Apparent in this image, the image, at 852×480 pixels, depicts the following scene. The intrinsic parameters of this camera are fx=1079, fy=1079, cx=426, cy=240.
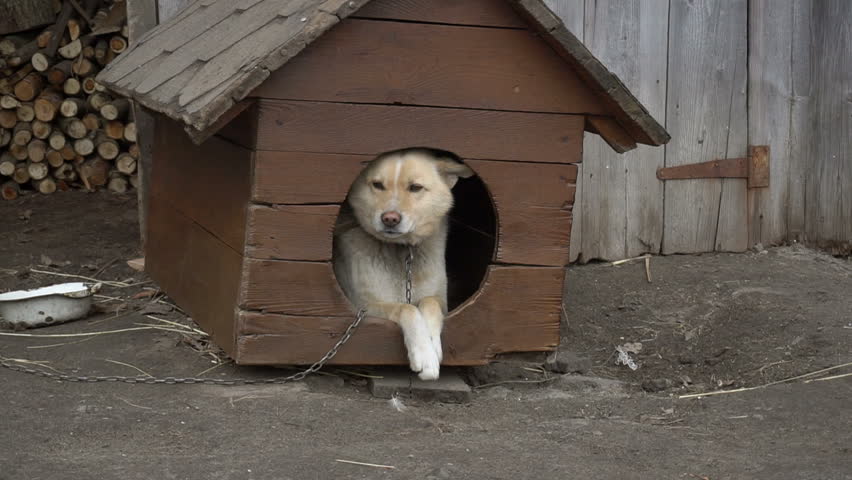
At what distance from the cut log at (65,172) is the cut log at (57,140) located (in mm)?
160

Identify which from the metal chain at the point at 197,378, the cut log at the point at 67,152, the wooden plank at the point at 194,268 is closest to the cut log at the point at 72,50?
the cut log at the point at 67,152

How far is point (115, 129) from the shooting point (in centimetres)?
789

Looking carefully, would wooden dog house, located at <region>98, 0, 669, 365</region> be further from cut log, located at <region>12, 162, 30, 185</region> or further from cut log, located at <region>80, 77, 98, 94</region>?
cut log, located at <region>12, 162, 30, 185</region>

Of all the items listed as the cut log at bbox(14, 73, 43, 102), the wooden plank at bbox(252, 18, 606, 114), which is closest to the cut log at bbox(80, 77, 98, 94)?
the cut log at bbox(14, 73, 43, 102)

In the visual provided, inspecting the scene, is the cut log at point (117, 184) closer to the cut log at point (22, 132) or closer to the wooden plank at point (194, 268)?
the cut log at point (22, 132)

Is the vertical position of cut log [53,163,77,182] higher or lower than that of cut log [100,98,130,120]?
lower

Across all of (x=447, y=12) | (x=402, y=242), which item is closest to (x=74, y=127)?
(x=402, y=242)

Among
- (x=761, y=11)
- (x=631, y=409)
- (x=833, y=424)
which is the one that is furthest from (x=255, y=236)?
(x=761, y=11)

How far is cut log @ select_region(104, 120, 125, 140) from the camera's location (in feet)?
25.8

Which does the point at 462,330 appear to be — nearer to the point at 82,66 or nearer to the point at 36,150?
the point at 82,66

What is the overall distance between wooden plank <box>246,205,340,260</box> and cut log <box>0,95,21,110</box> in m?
4.24

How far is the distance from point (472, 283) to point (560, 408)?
5.14 ft

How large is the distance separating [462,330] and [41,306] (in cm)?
211

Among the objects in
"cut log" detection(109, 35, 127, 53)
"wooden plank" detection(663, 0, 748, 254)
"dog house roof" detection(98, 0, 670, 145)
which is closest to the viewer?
"dog house roof" detection(98, 0, 670, 145)
